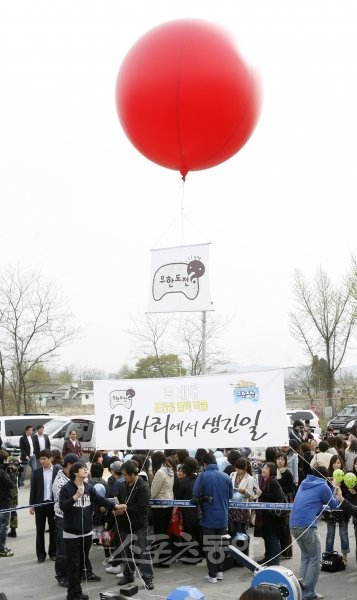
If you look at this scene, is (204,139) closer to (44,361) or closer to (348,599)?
(348,599)

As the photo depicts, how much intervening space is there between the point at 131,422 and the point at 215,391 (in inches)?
45.9

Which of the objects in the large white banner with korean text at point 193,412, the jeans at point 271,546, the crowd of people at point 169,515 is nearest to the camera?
the crowd of people at point 169,515

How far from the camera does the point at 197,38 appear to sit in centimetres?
782

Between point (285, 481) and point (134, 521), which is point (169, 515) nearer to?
point (134, 521)

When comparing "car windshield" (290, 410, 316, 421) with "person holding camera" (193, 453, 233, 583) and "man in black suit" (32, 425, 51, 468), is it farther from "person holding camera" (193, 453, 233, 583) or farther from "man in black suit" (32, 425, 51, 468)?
"person holding camera" (193, 453, 233, 583)

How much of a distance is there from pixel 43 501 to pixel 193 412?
333 cm

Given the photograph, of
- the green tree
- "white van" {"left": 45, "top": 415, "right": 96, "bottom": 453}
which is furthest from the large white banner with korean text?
the green tree

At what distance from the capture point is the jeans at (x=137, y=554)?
880 centimetres

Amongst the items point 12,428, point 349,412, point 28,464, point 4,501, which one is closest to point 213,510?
point 4,501

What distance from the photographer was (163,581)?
9.12 meters

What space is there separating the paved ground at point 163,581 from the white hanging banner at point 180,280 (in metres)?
3.51

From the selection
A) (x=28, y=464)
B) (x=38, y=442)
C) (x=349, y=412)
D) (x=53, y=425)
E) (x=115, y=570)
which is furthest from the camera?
(x=349, y=412)

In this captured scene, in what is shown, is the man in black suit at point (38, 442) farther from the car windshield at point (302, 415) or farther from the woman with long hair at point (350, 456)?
the car windshield at point (302, 415)

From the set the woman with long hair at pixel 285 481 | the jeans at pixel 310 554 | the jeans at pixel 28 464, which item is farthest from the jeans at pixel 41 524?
the jeans at pixel 28 464
